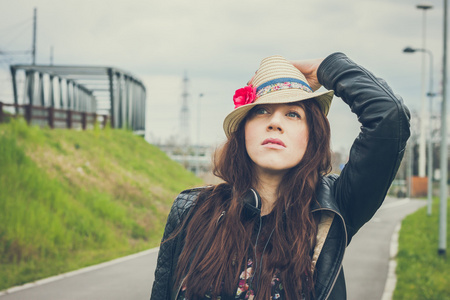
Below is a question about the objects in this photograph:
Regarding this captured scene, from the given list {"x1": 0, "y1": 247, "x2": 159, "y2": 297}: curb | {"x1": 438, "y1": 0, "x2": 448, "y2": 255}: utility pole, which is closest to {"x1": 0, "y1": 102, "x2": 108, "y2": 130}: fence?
{"x1": 0, "y1": 247, "x2": 159, "y2": 297}: curb

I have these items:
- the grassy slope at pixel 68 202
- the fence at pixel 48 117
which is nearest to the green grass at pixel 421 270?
the grassy slope at pixel 68 202

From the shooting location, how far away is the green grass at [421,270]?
24.8 ft

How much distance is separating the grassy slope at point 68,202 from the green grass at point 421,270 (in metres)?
5.68

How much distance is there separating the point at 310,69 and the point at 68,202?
1064cm

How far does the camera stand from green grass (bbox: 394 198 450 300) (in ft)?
24.8

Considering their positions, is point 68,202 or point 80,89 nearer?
point 68,202

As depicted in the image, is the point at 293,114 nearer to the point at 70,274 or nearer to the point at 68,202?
the point at 70,274

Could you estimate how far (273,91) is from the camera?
6.65 ft

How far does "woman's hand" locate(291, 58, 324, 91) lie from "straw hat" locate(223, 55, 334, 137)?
0.36 ft

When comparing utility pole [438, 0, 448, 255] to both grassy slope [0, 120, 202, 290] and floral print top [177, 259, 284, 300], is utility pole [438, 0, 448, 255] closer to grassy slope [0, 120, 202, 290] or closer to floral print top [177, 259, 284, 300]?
grassy slope [0, 120, 202, 290]

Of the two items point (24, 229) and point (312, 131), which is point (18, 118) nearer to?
point (24, 229)

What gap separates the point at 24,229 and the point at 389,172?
359 inches

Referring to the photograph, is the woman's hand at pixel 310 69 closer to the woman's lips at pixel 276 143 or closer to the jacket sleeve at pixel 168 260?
the woman's lips at pixel 276 143

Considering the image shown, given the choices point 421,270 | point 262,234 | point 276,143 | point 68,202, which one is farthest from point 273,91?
point 68,202
